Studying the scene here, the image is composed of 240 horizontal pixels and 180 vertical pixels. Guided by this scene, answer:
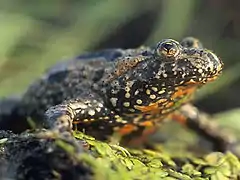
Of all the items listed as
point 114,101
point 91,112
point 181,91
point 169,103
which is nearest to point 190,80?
point 181,91

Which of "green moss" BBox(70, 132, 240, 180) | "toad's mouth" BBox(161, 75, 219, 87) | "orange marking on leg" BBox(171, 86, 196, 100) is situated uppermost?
"orange marking on leg" BBox(171, 86, 196, 100)

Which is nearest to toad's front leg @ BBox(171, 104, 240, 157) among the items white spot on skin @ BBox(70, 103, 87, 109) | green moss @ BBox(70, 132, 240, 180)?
green moss @ BBox(70, 132, 240, 180)

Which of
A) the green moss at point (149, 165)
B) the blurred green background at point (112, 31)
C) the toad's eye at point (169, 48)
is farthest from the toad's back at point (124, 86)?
the blurred green background at point (112, 31)

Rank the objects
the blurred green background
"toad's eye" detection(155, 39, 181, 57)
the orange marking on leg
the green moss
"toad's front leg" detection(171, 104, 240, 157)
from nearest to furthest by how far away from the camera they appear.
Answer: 1. the green moss
2. "toad's eye" detection(155, 39, 181, 57)
3. the orange marking on leg
4. "toad's front leg" detection(171, 104, 240, 157)
5. the blurred green background

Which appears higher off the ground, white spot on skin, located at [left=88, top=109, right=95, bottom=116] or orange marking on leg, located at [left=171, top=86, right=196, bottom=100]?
white spot on skin, located at [left=88, top=109, right=95, bottom=116]

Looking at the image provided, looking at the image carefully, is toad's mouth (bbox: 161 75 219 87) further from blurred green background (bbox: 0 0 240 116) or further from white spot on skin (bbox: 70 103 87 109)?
blurred green background (bbox: 0 0 240 116)

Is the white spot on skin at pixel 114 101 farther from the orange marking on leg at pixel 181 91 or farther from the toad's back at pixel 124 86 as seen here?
the orange marking on leg at pixel 181 91
